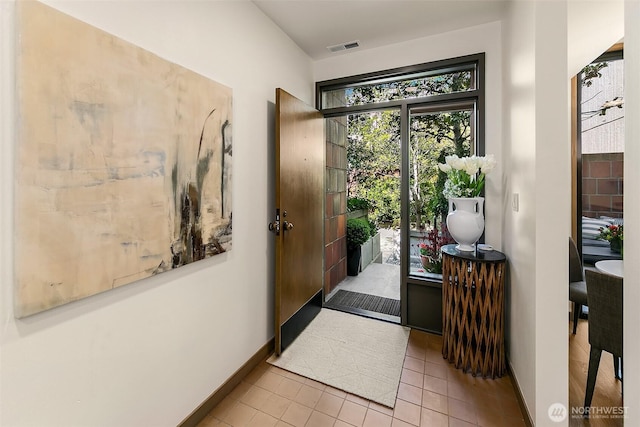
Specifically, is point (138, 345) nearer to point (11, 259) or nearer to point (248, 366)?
point (11, 259)

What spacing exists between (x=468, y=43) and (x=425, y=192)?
4.26 feet

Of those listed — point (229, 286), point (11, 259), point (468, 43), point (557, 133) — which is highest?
point (468, 43)

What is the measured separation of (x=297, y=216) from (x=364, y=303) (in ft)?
4.76

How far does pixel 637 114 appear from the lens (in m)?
0.72

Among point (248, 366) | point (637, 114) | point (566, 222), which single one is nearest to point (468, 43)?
point (566, 222)

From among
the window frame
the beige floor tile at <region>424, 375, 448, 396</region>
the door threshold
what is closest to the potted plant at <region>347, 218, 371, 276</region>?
the door threshold

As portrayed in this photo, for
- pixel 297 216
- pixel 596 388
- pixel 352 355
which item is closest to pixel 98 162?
pixel 297 216

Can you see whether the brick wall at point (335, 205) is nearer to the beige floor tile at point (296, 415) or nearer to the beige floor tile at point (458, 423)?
the beige floor tile at point (296, 415)

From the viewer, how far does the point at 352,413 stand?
5.44 ft

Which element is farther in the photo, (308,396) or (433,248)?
(433,248)

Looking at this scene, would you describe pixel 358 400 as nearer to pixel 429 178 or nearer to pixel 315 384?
pixel 315 384

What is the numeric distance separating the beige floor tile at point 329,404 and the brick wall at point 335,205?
1580 millimetres

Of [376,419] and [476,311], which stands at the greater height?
[476,311]

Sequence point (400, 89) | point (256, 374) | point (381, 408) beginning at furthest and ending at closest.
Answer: point (400, 89), point (256, 374), point (381, 408)
